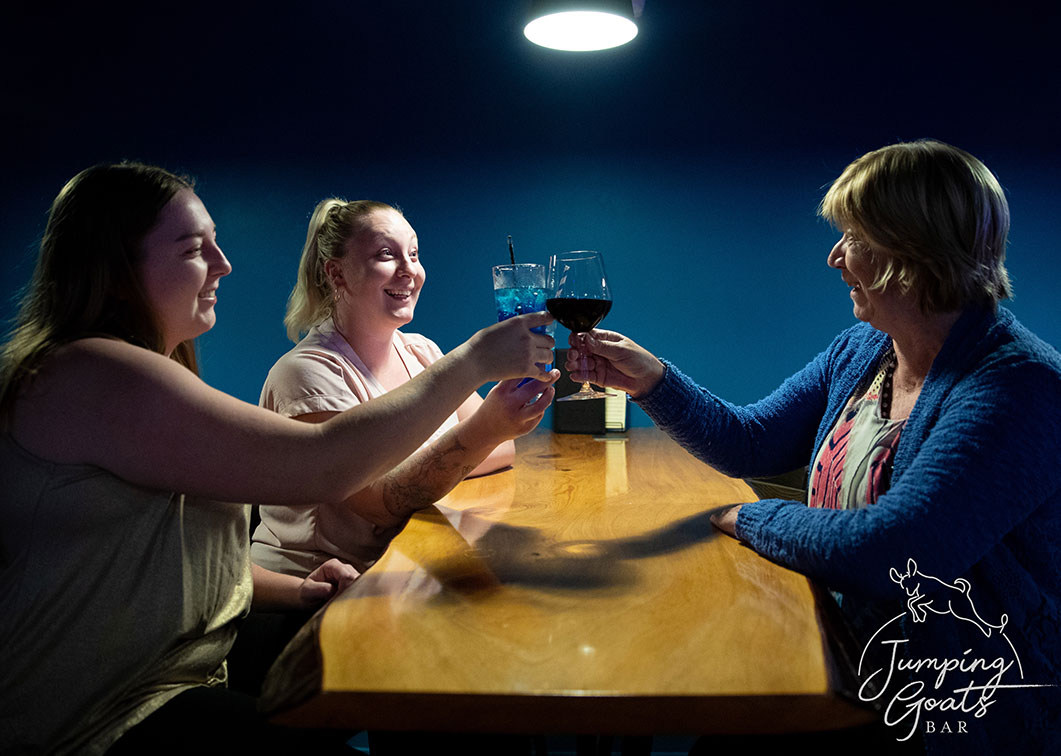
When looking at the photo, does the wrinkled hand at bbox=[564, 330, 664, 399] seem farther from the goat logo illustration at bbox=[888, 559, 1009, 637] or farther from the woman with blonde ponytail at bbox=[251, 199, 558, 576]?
the goat logo illustration at bbox=[888, 559, 1009, 637]

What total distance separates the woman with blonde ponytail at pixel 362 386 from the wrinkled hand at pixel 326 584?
176 mm

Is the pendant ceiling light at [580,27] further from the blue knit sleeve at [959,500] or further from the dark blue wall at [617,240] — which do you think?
the blue knit sleeve at [959,500]

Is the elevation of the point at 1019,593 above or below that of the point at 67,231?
below

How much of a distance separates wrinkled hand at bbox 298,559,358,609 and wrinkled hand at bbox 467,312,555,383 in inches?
21.1

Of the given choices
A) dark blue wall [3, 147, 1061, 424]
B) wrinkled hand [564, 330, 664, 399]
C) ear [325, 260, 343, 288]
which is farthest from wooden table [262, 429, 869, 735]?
dark blue wall [3, 147, 1061, 424]

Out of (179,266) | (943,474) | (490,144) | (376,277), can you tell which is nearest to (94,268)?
(179,266)

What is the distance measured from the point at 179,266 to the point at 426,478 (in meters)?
0.68

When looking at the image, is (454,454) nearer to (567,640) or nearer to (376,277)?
(376,277)

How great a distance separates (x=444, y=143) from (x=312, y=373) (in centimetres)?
208

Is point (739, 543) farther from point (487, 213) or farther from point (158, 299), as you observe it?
point (487, 213)

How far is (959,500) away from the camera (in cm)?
128

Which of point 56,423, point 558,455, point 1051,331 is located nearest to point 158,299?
point 56,423

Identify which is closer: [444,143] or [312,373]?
[312,373]

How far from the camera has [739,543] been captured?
1.49 m
